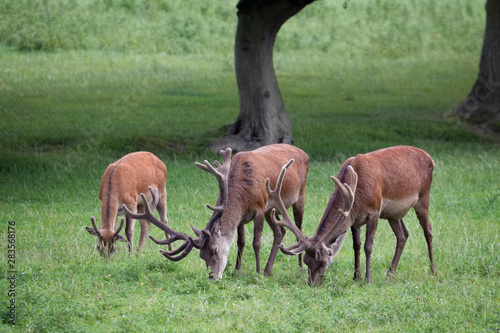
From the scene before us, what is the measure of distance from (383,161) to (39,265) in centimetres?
384

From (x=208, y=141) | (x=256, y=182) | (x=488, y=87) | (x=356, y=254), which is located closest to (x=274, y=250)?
(x=256, y=182)

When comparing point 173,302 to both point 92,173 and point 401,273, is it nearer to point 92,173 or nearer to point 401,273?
point 401,273

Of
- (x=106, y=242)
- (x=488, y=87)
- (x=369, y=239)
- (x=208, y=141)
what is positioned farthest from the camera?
(x=488, y=87)

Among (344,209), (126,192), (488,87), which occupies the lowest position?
(126,192)

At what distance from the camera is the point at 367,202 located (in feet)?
25.5

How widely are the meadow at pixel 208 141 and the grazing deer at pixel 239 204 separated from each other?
0.32m

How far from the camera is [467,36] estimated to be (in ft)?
96.6

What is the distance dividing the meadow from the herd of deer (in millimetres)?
305

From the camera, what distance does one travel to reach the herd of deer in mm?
7480

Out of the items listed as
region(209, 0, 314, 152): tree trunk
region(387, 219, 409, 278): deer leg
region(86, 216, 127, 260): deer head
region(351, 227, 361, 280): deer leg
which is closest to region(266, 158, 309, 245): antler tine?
region(351, 227, 361, 280): deer leg

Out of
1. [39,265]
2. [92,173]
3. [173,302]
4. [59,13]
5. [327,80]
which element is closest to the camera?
[173,302]

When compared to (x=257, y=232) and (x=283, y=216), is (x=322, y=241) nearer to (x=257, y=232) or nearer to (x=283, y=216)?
(x=283, y=216)

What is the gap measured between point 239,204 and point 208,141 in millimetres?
7872

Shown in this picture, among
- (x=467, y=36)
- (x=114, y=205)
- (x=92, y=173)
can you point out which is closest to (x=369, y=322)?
(x=114, y=205)
